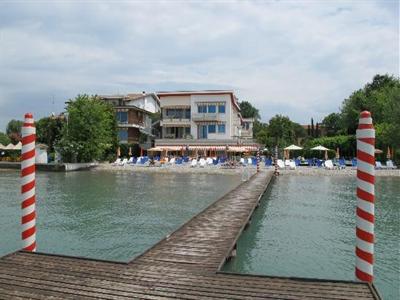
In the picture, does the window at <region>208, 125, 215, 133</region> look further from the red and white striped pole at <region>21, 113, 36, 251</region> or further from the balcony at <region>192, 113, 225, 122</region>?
the red and white striped pole at <region>21, 113, 36, 251</region>

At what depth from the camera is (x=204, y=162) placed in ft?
139

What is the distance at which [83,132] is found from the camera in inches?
1743

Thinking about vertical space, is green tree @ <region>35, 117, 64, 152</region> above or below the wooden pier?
above

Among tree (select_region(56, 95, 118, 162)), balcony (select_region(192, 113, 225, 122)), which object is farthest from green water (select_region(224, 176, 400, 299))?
balcony (select_region(192, 113, 225, 122))

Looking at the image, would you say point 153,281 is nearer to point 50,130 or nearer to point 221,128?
point 221,128

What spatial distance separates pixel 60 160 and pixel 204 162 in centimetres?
1763

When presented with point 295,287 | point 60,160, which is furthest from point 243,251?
point 60,160

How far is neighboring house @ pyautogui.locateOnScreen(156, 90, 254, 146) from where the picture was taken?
57.5m

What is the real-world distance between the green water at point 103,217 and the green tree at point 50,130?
35.2 meters

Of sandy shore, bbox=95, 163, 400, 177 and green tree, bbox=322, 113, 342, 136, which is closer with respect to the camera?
sandy shore, bbox=95, 163, 400, 177

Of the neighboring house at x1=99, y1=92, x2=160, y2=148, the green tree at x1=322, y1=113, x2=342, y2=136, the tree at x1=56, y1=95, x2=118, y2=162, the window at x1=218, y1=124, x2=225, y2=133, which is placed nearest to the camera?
the tree at x1=56, y1=95, x2=118, y2=162

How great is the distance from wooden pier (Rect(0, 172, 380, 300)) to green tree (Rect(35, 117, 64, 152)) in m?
51.8

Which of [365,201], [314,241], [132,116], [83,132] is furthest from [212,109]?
[365,201]

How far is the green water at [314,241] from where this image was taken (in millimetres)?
8391
